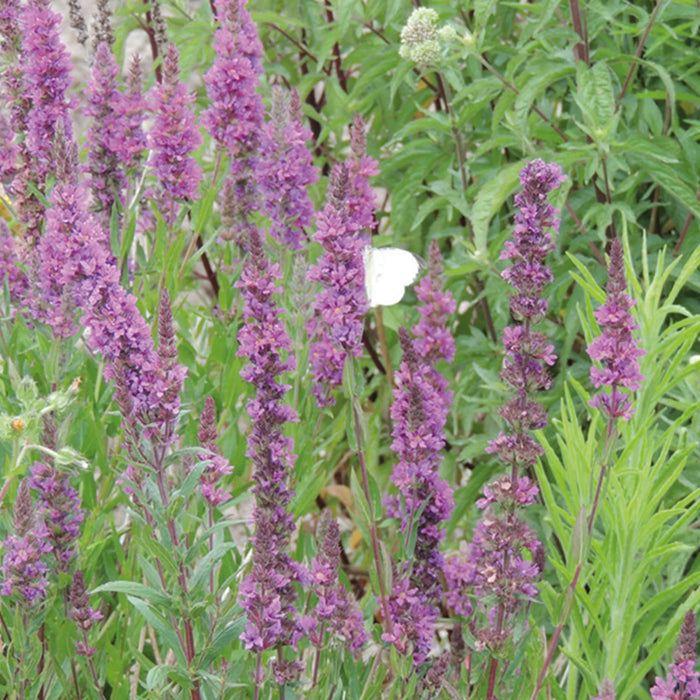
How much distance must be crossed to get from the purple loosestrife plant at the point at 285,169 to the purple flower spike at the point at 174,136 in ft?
0.51

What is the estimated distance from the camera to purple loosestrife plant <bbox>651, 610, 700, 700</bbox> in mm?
1430

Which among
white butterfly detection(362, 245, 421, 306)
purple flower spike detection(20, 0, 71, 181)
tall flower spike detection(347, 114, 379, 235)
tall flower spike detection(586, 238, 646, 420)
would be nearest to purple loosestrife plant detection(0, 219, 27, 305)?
purple flower spike detection(20, 0, 71, 181)

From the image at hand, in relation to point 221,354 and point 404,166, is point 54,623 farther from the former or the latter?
point 404,166

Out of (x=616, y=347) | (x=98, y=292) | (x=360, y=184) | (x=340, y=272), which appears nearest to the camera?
(x=616, y=347)

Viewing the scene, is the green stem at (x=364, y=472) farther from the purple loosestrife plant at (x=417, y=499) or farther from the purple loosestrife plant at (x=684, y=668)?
the purple loosestrife plant at (x=684, y=668)

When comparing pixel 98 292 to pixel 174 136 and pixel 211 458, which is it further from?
pixel 174 136

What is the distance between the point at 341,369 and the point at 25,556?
0.77 m

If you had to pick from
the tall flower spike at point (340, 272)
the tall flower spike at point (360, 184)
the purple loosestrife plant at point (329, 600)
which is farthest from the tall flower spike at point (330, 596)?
the tall flower spike at point (360, 184)

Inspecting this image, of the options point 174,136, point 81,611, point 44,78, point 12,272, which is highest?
point 44,78

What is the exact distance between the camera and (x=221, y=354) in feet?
8.13

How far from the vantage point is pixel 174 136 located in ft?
7.50

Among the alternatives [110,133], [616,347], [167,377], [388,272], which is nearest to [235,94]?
[110,133]

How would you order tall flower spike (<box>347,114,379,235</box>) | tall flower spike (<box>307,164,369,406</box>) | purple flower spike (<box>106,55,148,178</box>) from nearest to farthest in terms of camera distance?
tall flower spike (<box>307,164,369,406</box>)
tall flower spike (<box>347,114,379,235</box>)
purple flower spike (<box>106,55,148,178</box>)

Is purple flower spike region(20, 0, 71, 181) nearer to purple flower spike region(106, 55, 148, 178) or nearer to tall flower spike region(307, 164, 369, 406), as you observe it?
purple flower spike region(106, 55, 148, 178)
